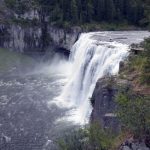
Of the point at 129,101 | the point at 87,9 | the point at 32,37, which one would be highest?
the point at 87,9

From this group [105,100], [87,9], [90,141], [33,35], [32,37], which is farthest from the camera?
[87,9]

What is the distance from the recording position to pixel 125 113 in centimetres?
3002

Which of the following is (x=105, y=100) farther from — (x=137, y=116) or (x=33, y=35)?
(x=33, y=35)

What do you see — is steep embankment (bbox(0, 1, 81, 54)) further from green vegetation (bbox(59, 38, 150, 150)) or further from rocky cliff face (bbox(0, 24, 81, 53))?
green vegetation (bbox(59, 38, 150, 150))

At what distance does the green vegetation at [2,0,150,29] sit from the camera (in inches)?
3194

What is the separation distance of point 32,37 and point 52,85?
18472mm

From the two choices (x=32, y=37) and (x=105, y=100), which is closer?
(x=105, y=100)

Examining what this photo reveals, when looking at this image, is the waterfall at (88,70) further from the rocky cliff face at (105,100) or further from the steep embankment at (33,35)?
the steep embankment at (33,35)

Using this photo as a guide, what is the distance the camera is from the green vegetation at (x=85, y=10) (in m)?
81.1

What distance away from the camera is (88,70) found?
59875mm

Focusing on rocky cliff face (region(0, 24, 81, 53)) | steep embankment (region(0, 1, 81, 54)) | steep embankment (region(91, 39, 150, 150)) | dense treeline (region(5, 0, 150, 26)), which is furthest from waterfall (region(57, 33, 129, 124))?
dense treeline (region(5, 0, 150, 26))

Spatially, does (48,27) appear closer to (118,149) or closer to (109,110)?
(109,110)

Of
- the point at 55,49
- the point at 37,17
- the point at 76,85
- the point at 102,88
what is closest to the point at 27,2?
the point at 37,17

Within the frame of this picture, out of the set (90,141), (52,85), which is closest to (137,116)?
(90,141)
